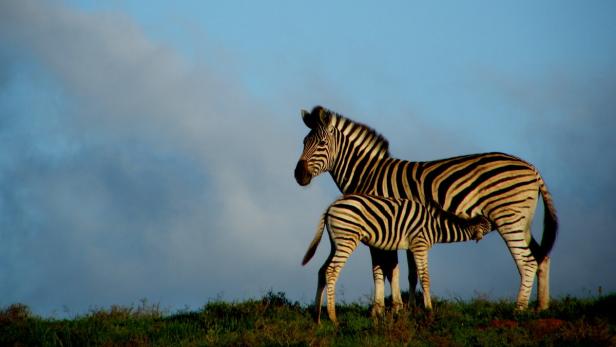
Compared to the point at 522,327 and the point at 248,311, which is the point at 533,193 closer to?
the point at 522,327

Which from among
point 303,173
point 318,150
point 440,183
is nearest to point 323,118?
point 318,150

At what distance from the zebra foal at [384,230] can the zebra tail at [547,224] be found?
1368 mm

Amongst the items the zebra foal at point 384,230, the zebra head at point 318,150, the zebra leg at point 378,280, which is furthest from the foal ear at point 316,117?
the zebra leg at point 378,280

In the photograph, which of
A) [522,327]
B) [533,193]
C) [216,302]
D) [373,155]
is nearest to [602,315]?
A: [522,327]

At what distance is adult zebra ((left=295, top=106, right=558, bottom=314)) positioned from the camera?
17125mm

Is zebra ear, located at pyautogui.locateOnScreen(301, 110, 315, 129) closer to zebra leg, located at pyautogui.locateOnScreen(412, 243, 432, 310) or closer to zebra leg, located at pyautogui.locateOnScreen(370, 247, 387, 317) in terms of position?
zebra leg, located at pyautogui.locateOnScreen(370, 247, 387, 317)

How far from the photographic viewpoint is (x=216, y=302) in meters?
18.5

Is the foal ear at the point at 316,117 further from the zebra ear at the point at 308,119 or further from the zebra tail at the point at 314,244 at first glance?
the zebra tail at the point at 314,244

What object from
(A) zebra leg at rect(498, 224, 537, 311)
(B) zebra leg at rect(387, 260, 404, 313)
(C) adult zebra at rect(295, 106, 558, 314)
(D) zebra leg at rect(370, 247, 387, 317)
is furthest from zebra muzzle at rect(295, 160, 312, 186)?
(A) zebra leg at rect(498, 224, 537, 311)

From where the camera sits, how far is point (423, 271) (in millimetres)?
16547

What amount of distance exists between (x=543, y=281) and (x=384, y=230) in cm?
371

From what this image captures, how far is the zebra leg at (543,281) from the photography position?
17.4 meters

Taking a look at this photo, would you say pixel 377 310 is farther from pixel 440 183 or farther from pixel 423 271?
pixel 440 183

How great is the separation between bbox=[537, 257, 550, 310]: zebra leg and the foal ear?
5.76 metres
